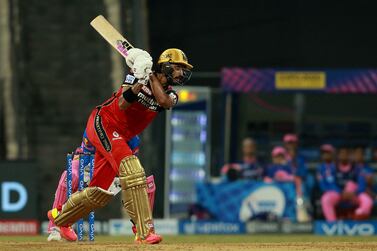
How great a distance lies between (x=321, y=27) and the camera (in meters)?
20.8

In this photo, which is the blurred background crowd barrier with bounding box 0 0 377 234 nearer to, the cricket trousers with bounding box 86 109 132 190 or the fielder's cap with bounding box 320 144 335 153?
the fielder's cap with bounding box 320 144 335 153

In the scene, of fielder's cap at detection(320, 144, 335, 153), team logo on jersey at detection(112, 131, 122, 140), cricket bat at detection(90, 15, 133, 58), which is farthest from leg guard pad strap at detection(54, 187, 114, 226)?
fielder's cap at detection(320, 144, 335, 153)

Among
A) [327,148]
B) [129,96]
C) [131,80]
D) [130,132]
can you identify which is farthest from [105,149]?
[327,148]

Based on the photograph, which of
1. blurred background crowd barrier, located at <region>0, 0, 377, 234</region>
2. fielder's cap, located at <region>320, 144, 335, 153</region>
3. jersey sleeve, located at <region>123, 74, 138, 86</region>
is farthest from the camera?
fielder's cap, located at <region>320, 144, 335, 153</region>

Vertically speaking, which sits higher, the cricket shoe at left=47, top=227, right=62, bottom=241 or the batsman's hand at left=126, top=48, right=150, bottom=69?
the batsman's hand at left=126, top=48, right=150, bottom=69

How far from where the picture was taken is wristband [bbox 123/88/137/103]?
10227mm

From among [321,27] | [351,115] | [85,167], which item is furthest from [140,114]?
[321,27]

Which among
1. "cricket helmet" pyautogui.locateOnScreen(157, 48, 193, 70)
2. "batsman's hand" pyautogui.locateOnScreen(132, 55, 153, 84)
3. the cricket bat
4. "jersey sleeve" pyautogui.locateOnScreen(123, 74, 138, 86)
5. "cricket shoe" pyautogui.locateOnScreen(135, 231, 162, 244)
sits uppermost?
the cricket bat

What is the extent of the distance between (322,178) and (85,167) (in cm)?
661

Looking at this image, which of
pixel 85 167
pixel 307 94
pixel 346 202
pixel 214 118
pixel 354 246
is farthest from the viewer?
pixel 307 94

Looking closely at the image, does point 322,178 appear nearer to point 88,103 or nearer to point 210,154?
point 210,154

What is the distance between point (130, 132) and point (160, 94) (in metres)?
0.63

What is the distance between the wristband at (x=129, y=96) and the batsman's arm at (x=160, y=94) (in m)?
0.18

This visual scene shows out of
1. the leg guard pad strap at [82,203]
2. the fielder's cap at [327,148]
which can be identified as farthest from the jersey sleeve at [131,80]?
the fielder's cap at [327,148]
